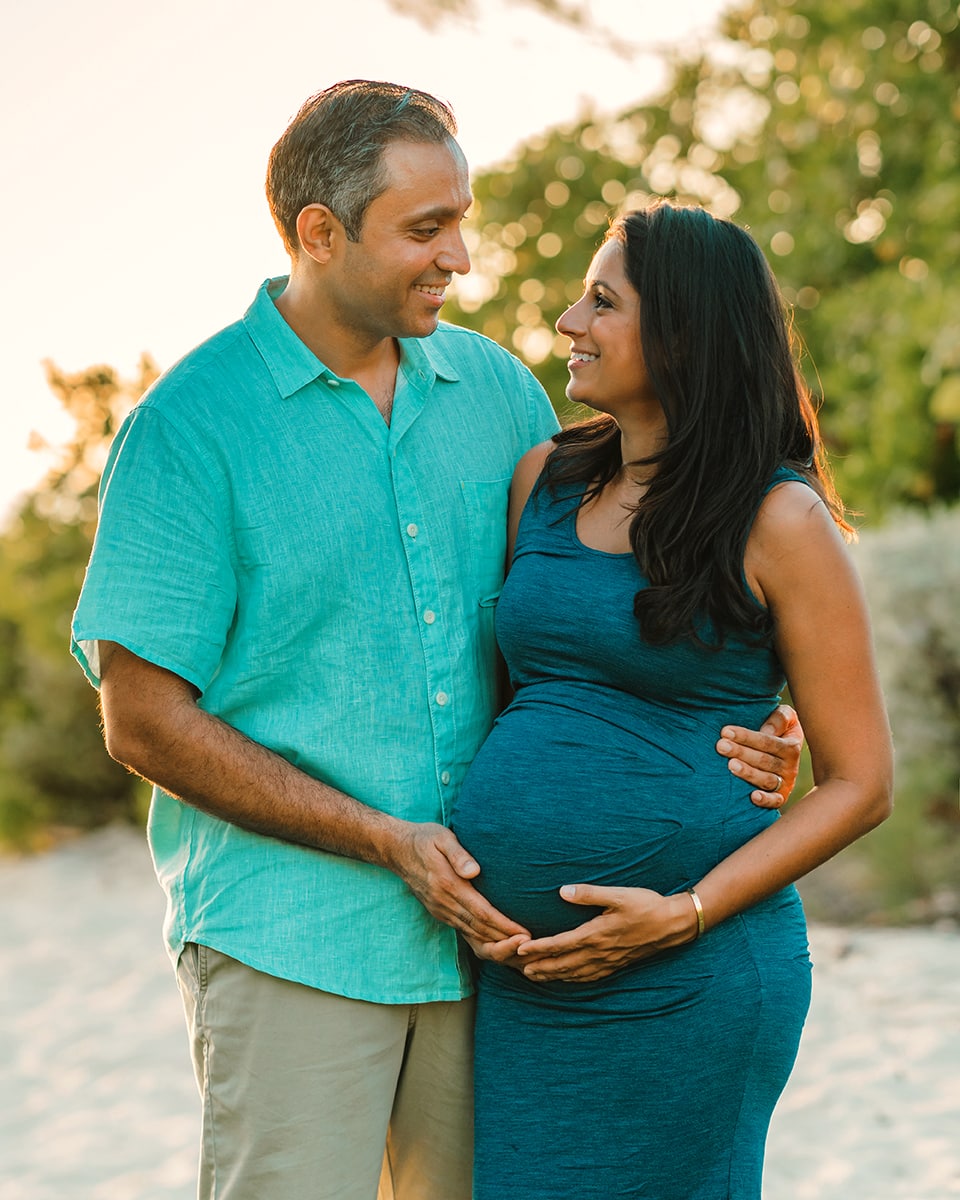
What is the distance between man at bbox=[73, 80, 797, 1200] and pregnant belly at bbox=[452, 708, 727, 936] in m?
0.07

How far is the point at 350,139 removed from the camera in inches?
90.6

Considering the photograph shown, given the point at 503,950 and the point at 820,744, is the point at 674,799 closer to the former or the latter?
the point at 820,744

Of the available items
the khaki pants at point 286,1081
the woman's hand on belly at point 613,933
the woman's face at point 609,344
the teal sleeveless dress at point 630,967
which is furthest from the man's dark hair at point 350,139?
the khaki pants at point 286,1081

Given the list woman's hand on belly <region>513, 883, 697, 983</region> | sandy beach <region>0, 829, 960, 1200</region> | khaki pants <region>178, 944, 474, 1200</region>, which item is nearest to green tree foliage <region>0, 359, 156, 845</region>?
sandy beach <region>0, 829, 960, 1200</region>

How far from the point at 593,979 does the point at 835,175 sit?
8835mm

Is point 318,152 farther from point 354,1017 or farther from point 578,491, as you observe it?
point 354,1017

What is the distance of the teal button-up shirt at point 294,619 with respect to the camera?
217 cm

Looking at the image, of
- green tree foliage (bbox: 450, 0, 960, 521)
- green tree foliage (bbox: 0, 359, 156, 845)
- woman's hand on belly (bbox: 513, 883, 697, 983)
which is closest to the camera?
woman's hand on belly (bbox: 513, 883, 697, 983)

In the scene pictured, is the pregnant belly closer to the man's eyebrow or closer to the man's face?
the man's face

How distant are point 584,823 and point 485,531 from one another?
58 cm

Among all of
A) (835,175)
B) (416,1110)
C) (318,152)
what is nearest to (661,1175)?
(416,1110)

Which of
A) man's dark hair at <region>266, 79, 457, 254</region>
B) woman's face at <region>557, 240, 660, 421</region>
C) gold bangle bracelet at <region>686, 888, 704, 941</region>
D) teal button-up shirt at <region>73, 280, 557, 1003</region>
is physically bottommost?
gold bangle bracelet at <region>686, 888, 704, 941</region>

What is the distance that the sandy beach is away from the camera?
4.36 m

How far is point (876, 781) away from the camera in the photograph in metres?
2.21
